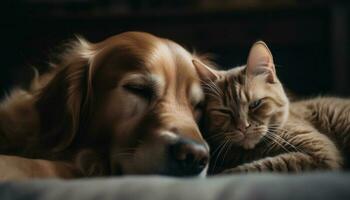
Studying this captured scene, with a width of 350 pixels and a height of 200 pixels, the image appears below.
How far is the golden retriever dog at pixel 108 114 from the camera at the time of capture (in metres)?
1.00

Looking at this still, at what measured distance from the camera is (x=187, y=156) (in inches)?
37.1

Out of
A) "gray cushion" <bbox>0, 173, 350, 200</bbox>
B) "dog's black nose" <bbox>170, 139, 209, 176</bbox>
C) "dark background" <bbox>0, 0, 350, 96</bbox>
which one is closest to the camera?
"gray cushion" <bbox>0, 173, 350, 200</bbox>

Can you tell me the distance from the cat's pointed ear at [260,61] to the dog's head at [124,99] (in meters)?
0.13

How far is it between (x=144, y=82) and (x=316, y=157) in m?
0.39

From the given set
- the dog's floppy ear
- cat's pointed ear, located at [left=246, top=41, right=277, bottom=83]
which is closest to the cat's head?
cat's pointed ear, located at [left=246, top=41, right=277, bottom=83]

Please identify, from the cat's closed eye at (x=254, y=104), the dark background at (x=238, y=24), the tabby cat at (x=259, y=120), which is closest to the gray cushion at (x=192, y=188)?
the tabby cat at (x=259, y=120)

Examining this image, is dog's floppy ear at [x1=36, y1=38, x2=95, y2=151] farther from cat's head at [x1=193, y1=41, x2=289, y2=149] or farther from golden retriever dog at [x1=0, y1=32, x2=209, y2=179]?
cat's head at [x1=193, y1=41, x2=289, y2=149]

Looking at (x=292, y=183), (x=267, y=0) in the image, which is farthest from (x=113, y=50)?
(x=267, y=0)

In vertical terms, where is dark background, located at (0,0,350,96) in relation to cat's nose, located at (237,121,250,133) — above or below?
below

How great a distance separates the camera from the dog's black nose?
37.0 inches

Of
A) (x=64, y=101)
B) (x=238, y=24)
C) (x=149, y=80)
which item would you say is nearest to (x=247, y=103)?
(x=149, y=80)

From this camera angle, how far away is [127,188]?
709 millimetres

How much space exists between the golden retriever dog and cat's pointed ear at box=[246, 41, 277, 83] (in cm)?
13

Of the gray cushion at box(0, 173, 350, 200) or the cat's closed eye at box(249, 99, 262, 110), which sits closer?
the gray cushion at box(0, 173, 350, 200)
